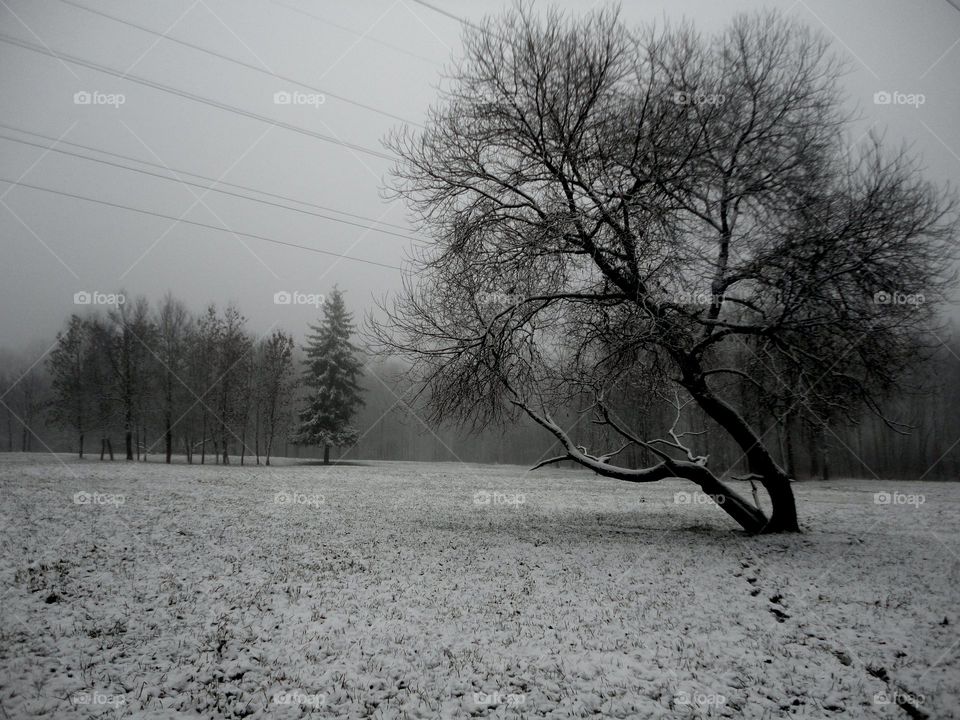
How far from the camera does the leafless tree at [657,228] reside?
8859 millimetres

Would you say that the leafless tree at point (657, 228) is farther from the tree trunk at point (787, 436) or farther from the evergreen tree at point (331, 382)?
the evergreen tree at point (331, 382)

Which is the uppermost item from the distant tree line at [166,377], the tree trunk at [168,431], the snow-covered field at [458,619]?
the distant tree line at [166,377]

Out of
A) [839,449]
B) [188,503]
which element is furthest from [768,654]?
[839,449]

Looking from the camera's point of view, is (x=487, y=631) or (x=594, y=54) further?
(x=594, y=54)

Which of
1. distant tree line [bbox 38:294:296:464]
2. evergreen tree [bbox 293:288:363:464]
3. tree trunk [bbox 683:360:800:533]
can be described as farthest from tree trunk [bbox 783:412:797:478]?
distant tree line [bbox 38:294:296:464]

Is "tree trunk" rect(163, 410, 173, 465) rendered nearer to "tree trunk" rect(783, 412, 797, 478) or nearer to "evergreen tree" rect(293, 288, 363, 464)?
"evergreen tree" rect(293, 288, 363, 464)

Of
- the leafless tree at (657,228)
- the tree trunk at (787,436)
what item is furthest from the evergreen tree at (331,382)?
the tree trunk at (787,436)

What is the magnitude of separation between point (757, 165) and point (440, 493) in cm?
1586

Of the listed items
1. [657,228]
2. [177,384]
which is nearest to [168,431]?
[177,384]

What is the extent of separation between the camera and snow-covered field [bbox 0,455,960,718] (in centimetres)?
463

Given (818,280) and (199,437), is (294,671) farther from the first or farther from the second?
(199,437)

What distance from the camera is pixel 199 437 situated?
33125 mm

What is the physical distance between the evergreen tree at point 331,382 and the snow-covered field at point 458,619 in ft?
82.2

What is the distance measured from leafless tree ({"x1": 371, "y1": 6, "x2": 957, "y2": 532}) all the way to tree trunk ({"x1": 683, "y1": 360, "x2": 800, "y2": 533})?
5 cm
